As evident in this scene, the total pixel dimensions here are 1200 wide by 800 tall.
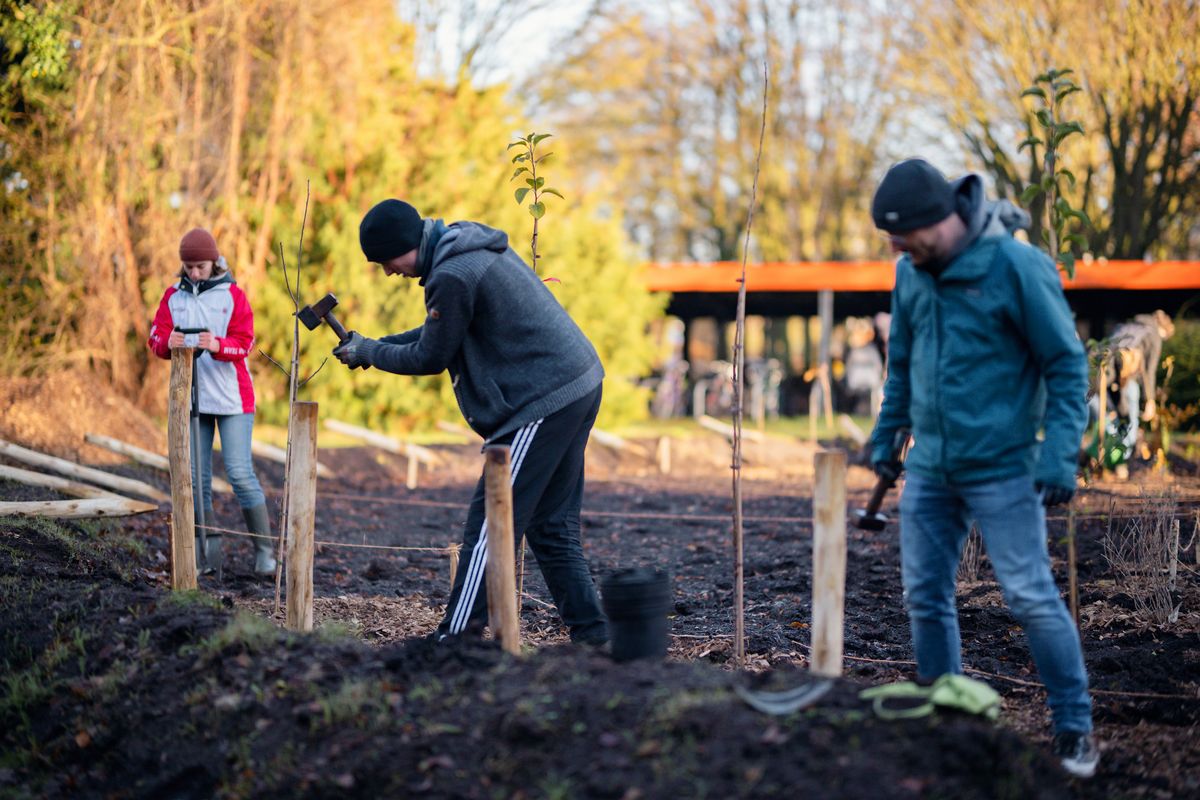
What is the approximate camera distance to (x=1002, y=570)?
3332 mm

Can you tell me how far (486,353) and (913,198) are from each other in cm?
154

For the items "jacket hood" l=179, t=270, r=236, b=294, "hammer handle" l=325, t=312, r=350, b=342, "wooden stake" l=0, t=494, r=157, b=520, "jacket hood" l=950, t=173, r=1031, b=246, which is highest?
"jacket hood" l=950, t=173, r=1031, b=246

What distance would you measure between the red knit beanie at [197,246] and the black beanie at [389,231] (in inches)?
87.3

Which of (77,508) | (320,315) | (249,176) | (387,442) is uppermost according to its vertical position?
(249,176)

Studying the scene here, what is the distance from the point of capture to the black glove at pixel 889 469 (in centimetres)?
367

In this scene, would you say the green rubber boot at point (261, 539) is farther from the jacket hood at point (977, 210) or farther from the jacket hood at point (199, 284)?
the jacket hood at point (977, 210)

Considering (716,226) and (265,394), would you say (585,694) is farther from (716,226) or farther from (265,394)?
(716,226)

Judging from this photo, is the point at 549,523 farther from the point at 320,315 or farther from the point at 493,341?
the point at 320,315

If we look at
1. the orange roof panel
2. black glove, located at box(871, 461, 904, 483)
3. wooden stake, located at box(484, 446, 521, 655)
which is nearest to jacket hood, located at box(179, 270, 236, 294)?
wooden stake, located at box(484, 446, 521, 655)

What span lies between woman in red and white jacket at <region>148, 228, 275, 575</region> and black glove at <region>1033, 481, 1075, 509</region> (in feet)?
13.2

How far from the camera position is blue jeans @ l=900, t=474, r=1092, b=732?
329cm

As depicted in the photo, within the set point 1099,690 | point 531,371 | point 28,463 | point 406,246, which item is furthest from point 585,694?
point 28,463

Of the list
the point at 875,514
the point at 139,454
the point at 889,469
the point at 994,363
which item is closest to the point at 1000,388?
the point at 994,363

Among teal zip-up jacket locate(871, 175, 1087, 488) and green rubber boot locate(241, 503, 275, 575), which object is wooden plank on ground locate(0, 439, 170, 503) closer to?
green rubber boot locate(241, 503, 275, 575)
